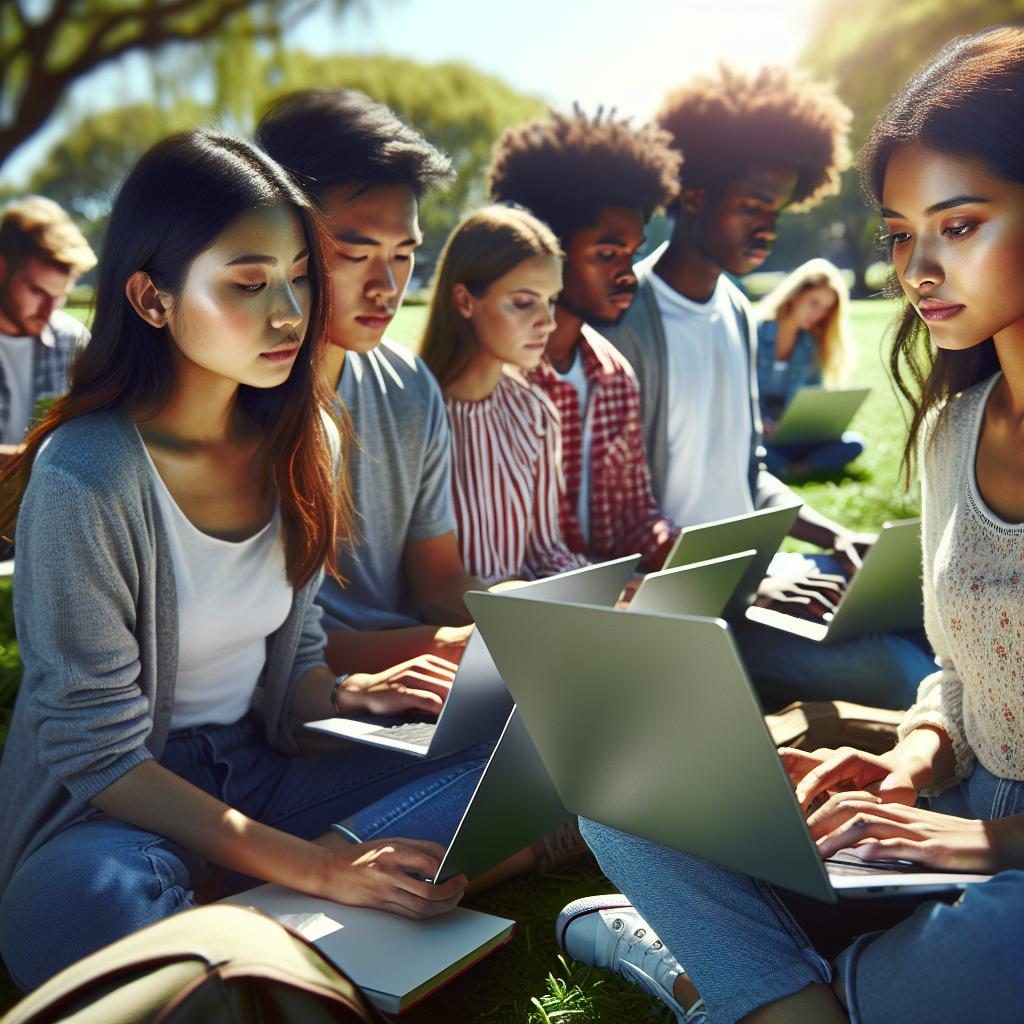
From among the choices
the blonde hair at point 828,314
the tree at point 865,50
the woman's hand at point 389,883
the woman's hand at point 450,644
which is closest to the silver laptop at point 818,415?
the blonde hair at point 828,314

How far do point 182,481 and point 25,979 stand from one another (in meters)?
0.82

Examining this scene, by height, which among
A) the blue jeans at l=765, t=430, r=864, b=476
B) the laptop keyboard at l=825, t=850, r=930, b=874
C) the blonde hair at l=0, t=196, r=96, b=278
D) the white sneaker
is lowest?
the blue jeans at l=765, t=430, r=864, b=476

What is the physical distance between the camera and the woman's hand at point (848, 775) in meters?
1.77

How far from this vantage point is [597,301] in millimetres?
3648

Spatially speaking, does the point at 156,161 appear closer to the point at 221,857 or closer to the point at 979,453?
the point at 221,857

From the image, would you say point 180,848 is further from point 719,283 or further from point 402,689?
point 719,283

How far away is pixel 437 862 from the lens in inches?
76.0

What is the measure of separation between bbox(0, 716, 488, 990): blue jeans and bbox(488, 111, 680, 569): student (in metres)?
1.30

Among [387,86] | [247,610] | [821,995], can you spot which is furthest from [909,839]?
[387,86]

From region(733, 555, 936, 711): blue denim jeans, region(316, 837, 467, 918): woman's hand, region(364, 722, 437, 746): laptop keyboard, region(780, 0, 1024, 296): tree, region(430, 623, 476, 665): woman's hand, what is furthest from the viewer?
region(780, 0, 1024, 296): tree

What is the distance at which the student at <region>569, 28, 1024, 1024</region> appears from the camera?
1.49 m

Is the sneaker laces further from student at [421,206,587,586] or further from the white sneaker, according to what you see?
student at [421,206,587,586]

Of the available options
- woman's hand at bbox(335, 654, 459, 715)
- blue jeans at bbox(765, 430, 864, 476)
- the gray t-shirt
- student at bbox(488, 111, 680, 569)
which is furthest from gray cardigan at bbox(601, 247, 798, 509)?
blue jeans at bbox(765, 430, 864, 476)

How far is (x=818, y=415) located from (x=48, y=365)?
421cm
